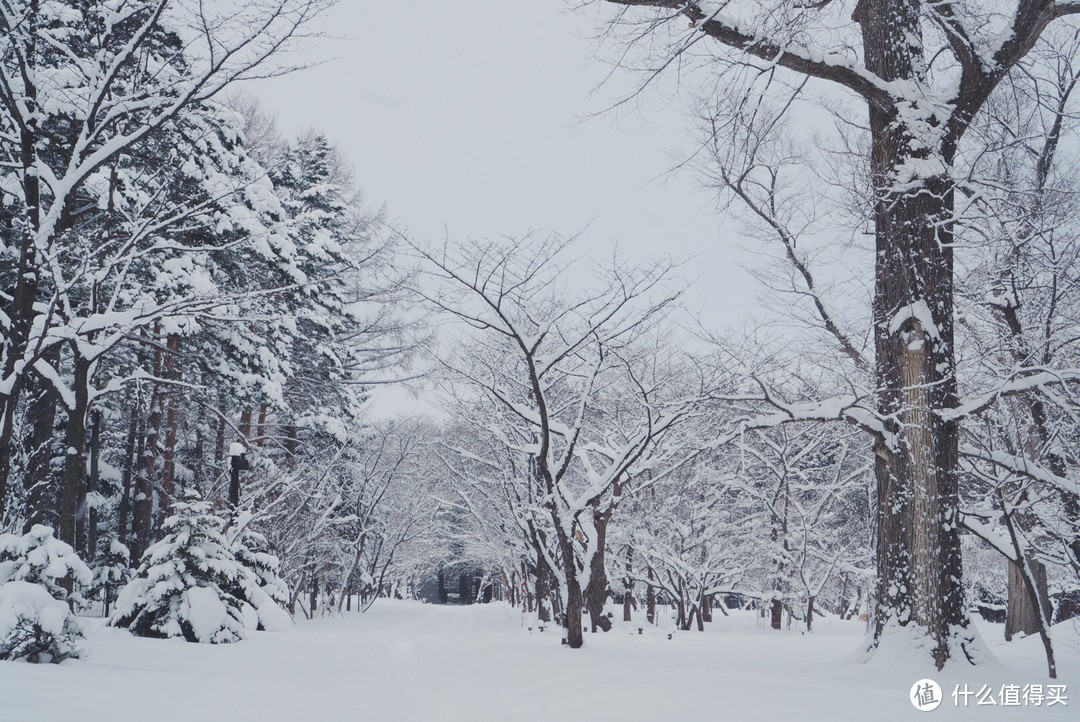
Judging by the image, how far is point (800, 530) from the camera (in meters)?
22.7

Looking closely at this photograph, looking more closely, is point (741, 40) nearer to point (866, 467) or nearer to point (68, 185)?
point (68, 185)

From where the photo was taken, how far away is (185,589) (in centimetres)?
923

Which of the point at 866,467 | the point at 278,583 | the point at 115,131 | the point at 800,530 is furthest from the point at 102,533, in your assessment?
the point at 866,467

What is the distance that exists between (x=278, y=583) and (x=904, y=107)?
12738 mm

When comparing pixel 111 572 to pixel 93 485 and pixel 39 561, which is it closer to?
pixel 93 485

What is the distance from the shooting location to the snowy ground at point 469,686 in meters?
4.57

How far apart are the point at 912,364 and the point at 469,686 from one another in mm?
5728

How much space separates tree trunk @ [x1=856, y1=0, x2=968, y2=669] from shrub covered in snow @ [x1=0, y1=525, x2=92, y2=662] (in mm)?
7640

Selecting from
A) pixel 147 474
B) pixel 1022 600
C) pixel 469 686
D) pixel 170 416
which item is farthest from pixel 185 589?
pixel 1022 600

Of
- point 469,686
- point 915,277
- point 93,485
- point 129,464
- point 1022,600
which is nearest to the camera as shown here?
point 469,686

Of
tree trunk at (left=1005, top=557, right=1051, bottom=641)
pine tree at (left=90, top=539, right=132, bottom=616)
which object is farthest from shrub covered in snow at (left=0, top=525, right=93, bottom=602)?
tree trunk at (left=1005, top=557, right=1051, bottom=641)

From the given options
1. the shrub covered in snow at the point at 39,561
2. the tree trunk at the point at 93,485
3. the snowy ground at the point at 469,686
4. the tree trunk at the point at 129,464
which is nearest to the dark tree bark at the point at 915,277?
the snowy ground at the point at 469,686

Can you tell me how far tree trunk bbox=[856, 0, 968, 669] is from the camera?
284 inches

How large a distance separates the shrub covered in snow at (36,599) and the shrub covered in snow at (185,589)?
3172 mm
